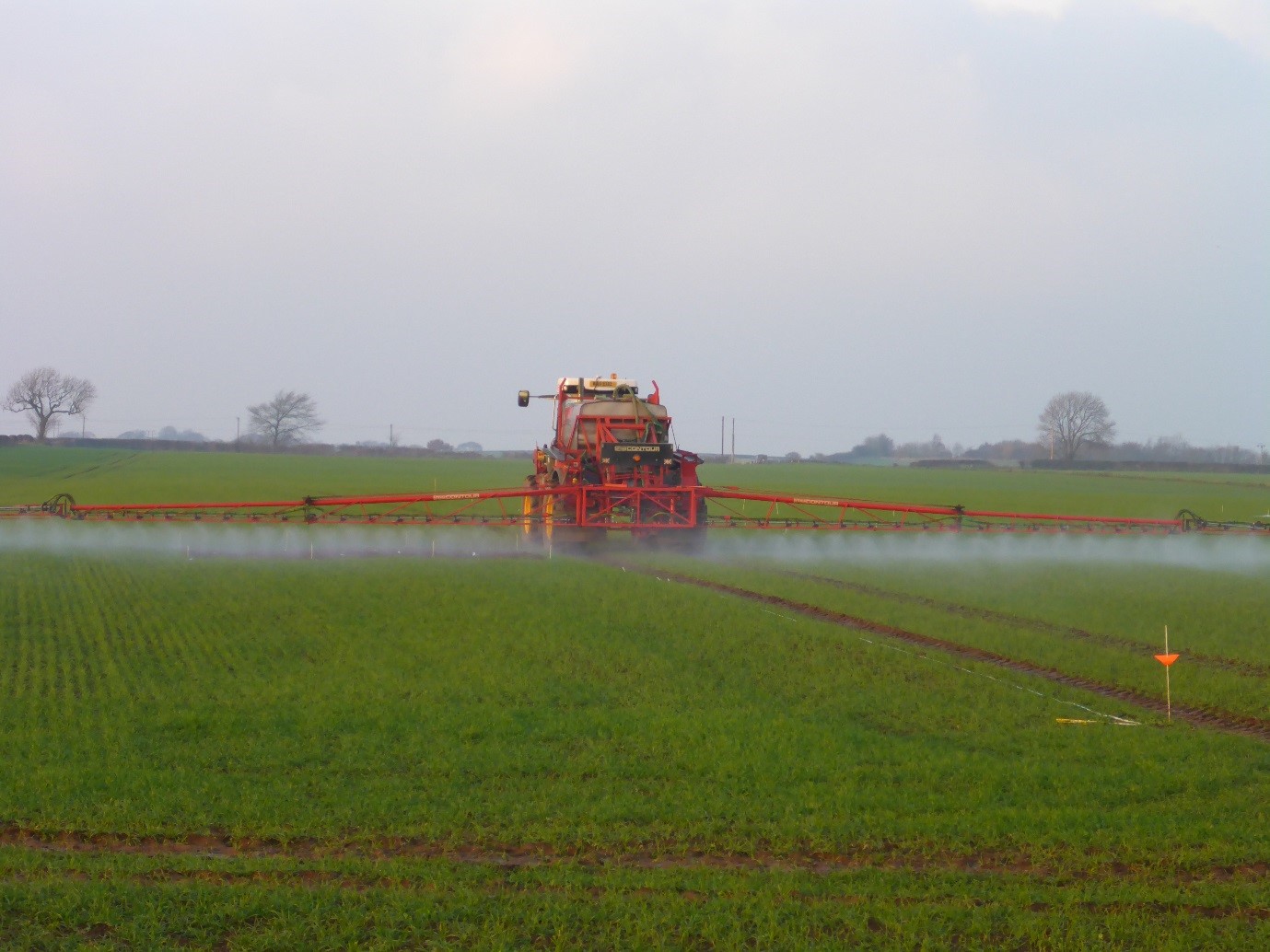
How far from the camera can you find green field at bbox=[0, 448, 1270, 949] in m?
6.36

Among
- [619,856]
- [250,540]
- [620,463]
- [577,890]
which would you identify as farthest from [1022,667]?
[250,540]

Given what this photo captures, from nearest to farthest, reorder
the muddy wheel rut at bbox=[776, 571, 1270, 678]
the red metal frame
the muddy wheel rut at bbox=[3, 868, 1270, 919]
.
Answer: the muddy wheel rut at bbox=[3, 868, 1270, 919] → the muddy wheel rut at bbox=[776, 571, 1270, 678] → the red metal frame

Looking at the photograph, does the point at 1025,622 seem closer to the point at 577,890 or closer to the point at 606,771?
the point at 606,771

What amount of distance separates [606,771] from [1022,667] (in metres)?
6.74

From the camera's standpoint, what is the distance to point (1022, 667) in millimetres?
13969

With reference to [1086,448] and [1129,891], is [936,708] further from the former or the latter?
[1086,448]

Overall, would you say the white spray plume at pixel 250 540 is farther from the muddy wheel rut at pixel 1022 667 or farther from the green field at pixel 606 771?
the muddy wheel rut at pixel 1022 667

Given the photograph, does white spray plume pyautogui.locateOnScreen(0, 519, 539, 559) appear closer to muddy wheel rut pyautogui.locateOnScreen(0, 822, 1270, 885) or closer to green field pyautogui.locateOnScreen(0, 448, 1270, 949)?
green field pyautogui.locateOnScreen(0, 448, 1270, 949)

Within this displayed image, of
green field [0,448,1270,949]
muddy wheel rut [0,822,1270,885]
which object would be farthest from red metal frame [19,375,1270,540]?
muddy wheel rut [0,822,1270,885]

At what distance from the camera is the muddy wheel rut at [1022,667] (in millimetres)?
11125

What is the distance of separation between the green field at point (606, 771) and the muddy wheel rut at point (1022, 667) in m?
0.19

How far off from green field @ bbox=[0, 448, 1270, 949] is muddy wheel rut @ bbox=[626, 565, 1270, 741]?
19cm

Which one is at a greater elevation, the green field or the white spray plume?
the white spray plume

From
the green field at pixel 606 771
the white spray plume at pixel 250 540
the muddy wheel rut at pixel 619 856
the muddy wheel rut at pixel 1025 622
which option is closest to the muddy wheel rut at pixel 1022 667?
the green field at pixel 606 771
